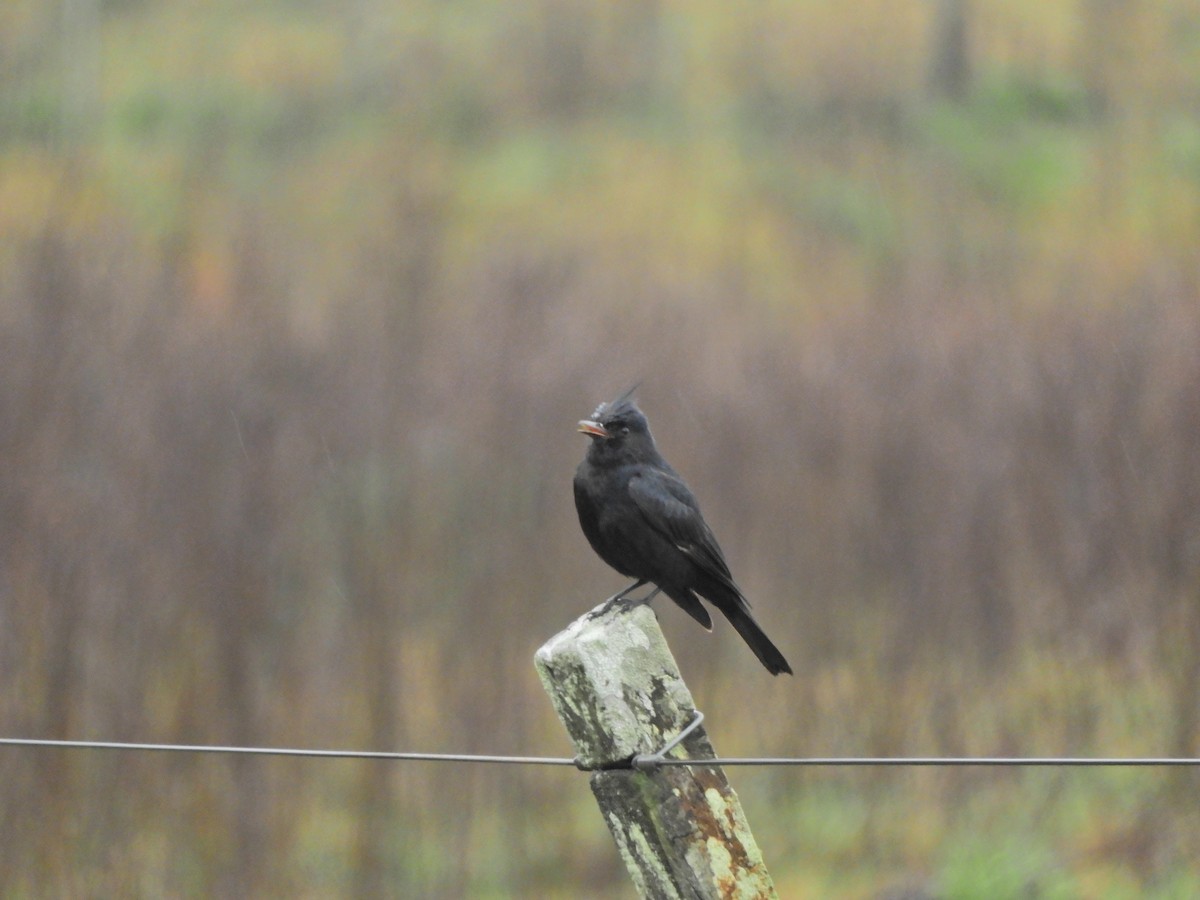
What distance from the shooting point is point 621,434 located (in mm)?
4273

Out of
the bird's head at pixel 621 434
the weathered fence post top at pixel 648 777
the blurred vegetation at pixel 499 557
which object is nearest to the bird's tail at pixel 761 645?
the bird's head at pixel 621 434

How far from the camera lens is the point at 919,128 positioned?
37344mm

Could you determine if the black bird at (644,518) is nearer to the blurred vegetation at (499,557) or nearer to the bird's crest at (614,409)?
the bird's crest at (614,409)

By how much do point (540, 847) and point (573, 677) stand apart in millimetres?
9515

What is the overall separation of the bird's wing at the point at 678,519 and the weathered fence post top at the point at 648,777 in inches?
54.8

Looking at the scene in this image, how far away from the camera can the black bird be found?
13.4ft

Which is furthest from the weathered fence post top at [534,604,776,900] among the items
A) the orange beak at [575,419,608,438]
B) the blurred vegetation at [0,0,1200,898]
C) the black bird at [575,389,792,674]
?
the blurred vegetation at [0,0,1200,898]

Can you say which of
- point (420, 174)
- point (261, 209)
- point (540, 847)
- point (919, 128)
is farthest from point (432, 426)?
point (919, 128)

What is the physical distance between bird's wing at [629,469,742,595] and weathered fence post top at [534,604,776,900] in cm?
139

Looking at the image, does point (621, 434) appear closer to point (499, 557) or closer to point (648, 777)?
point (648, 777)

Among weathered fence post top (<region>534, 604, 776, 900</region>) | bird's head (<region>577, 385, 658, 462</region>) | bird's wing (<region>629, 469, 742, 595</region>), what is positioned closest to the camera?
weathered fence post top (<region>534, 604, 776, 900</region>)

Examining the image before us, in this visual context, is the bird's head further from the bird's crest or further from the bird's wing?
the bird's wing

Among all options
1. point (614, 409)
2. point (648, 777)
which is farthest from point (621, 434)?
point (648, 777)

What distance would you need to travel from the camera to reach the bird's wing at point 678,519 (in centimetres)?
407
